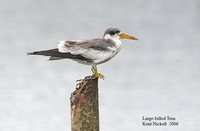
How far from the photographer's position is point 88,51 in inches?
416

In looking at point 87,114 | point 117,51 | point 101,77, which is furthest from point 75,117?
point 117,51

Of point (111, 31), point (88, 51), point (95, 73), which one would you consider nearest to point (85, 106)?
point (95, 73)

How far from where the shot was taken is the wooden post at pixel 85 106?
10.6m

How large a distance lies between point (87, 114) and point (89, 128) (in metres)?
0.30

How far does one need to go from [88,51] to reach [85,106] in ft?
3.86

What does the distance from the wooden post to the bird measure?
30 cm

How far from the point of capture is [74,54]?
1046 cm

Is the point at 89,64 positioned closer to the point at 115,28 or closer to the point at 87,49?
the point at 87,49

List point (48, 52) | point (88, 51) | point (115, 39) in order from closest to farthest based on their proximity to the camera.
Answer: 1. point (48, 52)
2. point (88, 51)
3. point (115, 39)

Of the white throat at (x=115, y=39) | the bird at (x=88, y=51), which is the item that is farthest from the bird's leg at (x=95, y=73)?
the white throat at (x=115, y=39)

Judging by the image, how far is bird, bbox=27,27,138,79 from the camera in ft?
34.0

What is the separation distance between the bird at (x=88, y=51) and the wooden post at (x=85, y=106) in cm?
30

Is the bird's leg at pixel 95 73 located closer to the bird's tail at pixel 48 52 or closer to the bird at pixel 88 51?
the bird at pixel 88 51

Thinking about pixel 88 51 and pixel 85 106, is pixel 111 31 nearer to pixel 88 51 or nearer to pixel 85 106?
pixel 88 51
